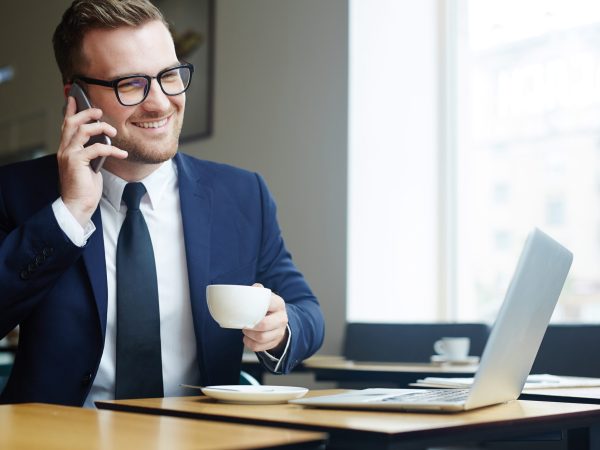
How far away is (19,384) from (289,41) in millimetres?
2648

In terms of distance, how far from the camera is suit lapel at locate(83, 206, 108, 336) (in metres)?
1.63

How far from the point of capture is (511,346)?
1.16 metres

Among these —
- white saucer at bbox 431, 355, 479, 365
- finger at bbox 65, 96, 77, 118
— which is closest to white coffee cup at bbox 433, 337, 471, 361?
white saucer at bbox 431, 355, 479, 365

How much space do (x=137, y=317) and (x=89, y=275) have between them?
128 millimetres

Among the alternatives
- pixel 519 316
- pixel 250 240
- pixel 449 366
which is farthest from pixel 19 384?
pixel 449 366

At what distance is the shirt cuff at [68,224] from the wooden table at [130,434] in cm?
48

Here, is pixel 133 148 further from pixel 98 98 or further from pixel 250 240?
pixel 250 240

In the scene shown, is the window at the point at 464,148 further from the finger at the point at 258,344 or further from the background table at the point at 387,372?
the finger at the point at 258,344

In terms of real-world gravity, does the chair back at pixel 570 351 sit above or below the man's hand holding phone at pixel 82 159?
below

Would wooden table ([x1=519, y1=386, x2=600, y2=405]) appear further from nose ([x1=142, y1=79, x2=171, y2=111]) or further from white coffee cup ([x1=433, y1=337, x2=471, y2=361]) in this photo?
white coffee cup ([x1=433, y1=337, x2=471, y2=361])

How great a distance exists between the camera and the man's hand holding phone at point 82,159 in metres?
1.56

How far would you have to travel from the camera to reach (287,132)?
392 cm

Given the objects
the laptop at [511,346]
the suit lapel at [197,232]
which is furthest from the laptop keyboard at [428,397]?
the suit lapel at [197,232]

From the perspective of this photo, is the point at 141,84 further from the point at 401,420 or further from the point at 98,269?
the point at 401,420
